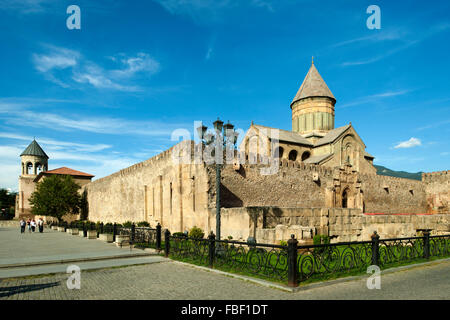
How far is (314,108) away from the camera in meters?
39.3

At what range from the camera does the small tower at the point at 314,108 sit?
127ft

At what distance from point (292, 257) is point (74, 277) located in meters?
5.26

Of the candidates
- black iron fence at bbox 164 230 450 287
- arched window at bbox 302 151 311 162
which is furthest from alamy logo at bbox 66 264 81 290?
arched window at bbox 302 151 311 162

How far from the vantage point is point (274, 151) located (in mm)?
32781

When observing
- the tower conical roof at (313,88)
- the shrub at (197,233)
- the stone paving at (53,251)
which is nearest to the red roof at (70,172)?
the tower conical roof at (313,88)

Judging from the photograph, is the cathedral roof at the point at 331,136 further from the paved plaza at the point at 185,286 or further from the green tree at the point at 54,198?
the green tree at the point at 54,198

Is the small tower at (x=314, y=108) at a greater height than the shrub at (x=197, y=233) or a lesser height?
greater

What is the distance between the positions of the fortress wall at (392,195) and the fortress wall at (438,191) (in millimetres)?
786

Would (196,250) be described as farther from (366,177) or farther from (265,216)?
(366,177)

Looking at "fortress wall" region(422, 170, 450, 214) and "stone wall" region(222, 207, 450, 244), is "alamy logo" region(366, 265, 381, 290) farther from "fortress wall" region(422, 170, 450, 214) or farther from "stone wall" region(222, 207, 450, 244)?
"fortress wall" region(422, 170, 450, 214)

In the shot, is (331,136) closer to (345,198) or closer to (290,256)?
(345,198)
